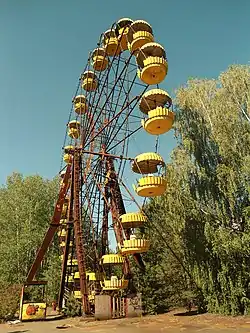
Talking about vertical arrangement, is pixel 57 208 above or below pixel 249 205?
above

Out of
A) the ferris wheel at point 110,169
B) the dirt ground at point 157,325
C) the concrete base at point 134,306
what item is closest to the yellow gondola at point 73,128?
the ferris wheel at point 110,169

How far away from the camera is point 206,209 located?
16344 millimetres

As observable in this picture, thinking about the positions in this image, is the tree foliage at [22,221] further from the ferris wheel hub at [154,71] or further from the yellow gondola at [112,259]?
the ferris wheel hub at [154,71]

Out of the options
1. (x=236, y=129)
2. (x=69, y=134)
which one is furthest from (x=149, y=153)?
(x=69, y=134)

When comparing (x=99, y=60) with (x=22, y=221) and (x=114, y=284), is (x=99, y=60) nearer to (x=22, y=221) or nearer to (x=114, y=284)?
(x=114, y=284)

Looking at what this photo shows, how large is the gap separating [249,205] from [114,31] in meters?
12.4

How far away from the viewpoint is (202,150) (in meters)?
17.3

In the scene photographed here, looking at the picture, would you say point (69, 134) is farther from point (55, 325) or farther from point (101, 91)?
point (55, 325)

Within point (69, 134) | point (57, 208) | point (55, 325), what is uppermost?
point (69, 134)

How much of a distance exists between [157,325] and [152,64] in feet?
35.5

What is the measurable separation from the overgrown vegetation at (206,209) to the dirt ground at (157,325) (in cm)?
101

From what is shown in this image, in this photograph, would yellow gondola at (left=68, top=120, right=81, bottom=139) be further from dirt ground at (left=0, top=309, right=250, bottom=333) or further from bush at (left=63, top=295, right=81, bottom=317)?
dirt ground at (left=0, top=309, right=250, bottom=333)

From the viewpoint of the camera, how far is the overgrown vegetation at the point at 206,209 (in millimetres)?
14930

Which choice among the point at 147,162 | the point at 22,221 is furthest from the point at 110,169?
the point at 22,221
